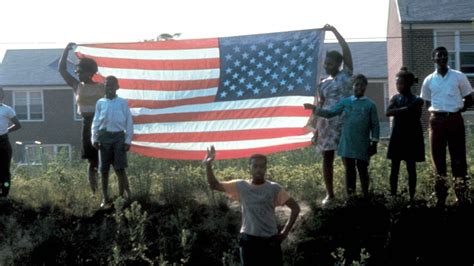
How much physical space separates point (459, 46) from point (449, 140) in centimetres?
1993

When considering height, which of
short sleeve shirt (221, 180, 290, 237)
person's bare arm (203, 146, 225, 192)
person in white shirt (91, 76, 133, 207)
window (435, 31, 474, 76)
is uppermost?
window (435, 31, 474, 76)

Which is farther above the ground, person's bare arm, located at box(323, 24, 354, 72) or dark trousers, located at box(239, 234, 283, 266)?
person's bare arm, located at box(323, 24, 354, 72)

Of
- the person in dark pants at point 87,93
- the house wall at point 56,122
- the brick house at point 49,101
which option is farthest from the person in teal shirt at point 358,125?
the house wall at point 56,122

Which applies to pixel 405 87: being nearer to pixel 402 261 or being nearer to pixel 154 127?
pixel 402 261

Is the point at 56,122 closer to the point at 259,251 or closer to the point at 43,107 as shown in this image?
the point at 43,107

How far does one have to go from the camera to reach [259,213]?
25.4 feet

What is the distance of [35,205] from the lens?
36.6 feet

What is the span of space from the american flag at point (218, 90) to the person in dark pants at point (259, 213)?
3122mm

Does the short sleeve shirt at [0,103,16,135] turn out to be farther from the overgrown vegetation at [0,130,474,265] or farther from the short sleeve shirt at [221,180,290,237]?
the short sleeve shirt at [221,180,290,237]

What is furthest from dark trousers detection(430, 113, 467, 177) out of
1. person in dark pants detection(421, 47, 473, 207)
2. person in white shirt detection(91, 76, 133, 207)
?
person in white shirt detection(91, 76, 133, 207)

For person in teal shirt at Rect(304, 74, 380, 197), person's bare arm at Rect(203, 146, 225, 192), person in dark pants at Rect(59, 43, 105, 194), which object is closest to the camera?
person's bare arm at Rect(203, 146, 225, 192)

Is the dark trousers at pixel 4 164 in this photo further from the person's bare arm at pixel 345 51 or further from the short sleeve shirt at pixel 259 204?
the short sleeve shirt at pixel 259 204

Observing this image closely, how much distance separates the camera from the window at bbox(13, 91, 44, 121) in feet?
134

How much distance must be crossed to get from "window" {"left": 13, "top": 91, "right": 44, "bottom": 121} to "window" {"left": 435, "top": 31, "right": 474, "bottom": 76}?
19.2 metres
